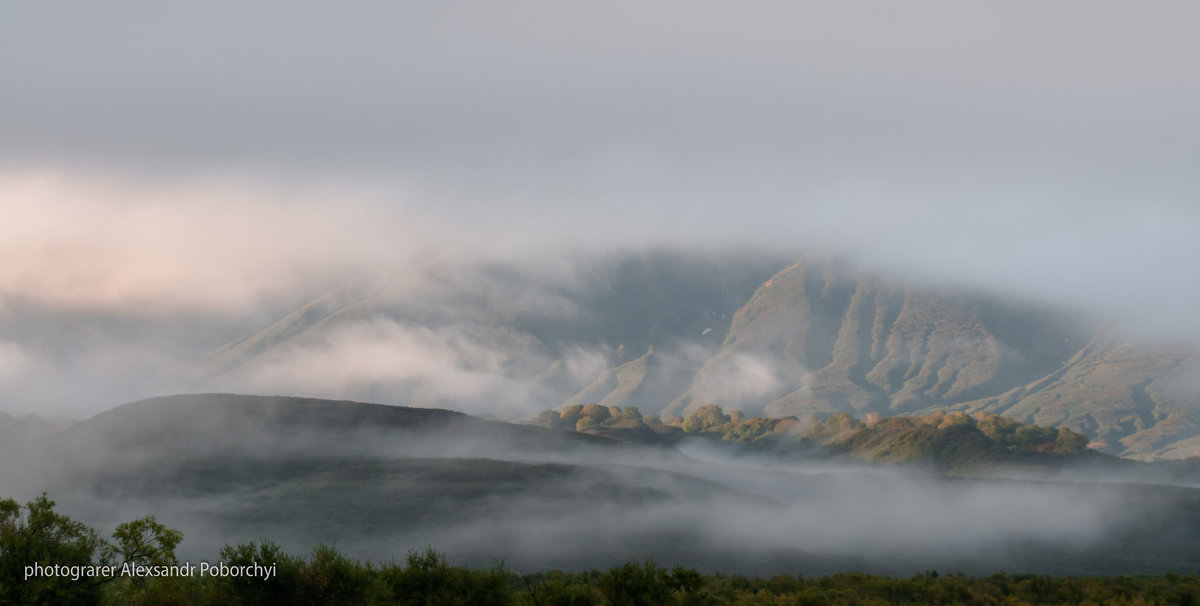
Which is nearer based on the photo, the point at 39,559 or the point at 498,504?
the point at 39,559

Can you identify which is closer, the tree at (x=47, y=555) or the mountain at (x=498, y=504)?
the tree at (x=47, y=555)

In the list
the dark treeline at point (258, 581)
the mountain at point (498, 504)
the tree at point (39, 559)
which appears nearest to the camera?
the tree at point (39, 559)

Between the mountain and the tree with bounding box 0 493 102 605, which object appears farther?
the mountain

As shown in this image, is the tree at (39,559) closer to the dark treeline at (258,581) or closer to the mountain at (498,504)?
the dark treeline at (258,581)

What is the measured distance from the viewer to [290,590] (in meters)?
45.7

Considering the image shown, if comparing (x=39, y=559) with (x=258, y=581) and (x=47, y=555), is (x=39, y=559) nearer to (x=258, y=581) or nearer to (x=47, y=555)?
(x=47, y=555)

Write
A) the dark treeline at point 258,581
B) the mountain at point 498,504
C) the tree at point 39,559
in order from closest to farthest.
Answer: the tree at point 39,559 < the dark treeline at point 258,581 < the mountain at point 498,504

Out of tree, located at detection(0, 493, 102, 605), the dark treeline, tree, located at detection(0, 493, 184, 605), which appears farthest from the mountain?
tree, located at detection(0, 493, 102, 605)

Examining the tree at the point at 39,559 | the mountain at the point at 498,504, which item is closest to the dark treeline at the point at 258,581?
the tree at the point at 39,559

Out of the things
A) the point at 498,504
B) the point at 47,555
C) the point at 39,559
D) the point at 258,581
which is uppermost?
the point at 47,555

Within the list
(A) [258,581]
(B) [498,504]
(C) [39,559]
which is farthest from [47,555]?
(B) [498,504]

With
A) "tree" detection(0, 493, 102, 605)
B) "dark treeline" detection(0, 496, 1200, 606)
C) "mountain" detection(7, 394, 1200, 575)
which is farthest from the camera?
"mountain" detection(7, 394, 1200, 575)

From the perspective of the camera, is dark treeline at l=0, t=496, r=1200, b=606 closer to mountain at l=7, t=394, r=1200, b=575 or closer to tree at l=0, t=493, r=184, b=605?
tree at l=0, t=493, r=184, b=605

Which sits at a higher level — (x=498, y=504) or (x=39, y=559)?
(x=39, y=559)
